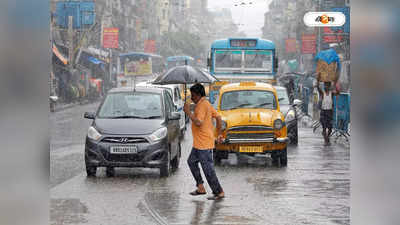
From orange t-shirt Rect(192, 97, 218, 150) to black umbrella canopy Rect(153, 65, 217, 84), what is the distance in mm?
4708

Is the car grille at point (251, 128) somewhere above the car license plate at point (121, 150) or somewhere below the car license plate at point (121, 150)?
above

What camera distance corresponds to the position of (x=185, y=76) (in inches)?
617

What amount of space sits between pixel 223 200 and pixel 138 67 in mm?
36429

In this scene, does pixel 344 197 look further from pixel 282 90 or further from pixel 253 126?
pixel 282 90

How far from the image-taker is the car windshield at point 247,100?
16.3m

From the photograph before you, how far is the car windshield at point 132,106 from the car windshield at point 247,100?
246 centimetres

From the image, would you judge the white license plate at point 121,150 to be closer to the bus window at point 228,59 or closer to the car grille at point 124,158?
the car grille at point 124,158

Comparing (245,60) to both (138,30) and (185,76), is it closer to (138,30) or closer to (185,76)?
(185,76)

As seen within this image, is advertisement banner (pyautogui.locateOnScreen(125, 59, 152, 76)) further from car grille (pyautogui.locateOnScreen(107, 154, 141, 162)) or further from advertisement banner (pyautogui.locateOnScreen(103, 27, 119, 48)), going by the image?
car grille (pyautogui.locateOnScreen(107, 154, 141, 162))

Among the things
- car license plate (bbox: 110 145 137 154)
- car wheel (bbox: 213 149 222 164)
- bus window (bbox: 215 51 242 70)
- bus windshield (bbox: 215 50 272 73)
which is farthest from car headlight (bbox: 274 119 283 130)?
bus window (bbox: 215 51 242 70)

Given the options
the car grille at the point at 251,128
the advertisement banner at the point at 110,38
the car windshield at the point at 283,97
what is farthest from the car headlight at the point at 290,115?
the advertisement banner at the point at 110,38

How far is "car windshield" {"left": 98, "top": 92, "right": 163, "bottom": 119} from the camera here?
1382 cm
